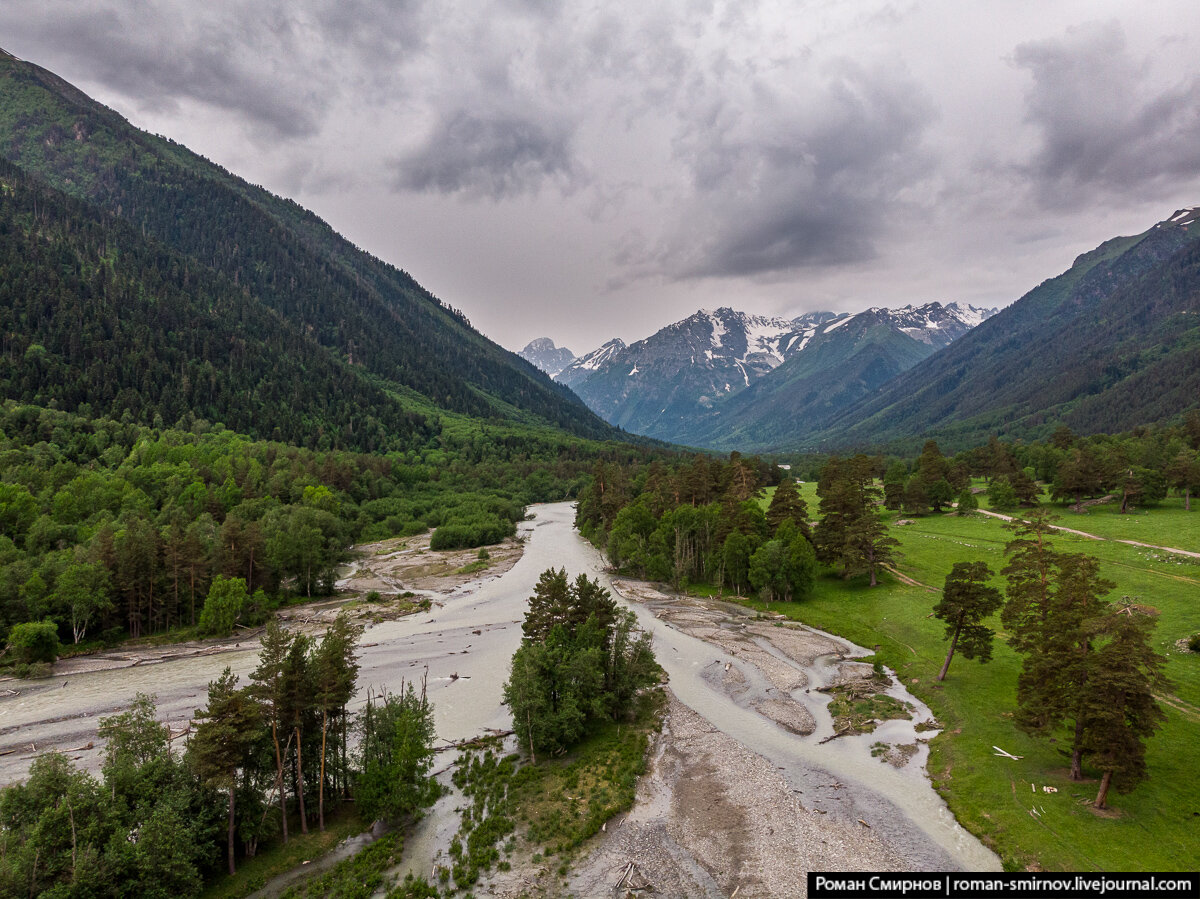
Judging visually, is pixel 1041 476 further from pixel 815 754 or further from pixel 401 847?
pixel 401 847

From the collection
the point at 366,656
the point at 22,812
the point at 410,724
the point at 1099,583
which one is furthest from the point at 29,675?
the point at 1099,583

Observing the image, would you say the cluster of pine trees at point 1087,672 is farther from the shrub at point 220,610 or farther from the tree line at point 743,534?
the shrub at point 220,610

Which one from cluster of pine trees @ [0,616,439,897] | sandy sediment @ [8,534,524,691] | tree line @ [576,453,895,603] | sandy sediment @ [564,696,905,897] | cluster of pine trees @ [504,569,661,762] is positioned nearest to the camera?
cluster of pine trees @ [0,616,439,897]

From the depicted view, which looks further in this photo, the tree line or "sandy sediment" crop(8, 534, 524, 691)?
the tree line

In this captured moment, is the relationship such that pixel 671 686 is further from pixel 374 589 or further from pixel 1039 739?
pixel 374 589

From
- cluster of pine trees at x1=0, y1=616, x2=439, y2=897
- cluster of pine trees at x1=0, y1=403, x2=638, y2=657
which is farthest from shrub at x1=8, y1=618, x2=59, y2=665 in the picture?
cluster of pine trees at x1=0, y1=616, x2=439, y2=897

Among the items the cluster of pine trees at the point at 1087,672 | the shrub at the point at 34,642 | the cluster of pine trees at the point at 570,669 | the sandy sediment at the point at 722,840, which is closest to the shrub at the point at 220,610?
the shrub at the point at 34,642

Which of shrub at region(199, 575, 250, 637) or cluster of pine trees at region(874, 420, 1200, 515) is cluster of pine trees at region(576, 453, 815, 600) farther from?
shrub at region(199, 575, 250, 637)
